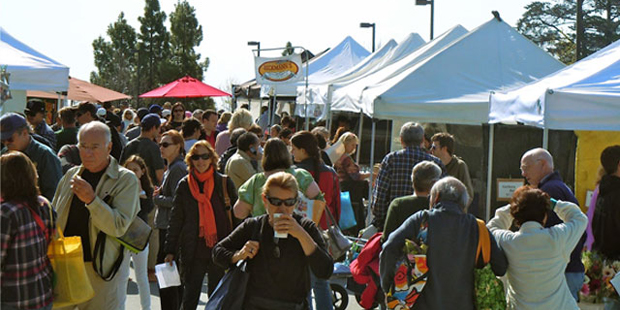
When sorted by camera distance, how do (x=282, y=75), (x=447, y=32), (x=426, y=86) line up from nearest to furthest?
(x=426, y=86) → (x=447, y=32) → (x=282, y=75)

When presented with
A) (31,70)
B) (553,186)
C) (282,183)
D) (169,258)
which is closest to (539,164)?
(553,186)

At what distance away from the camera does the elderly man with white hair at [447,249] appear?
4957 mm

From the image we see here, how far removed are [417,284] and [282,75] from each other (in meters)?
13.6

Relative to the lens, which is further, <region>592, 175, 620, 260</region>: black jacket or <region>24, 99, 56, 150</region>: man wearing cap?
<region>24, 99, 56, 150</region>: man wearing cap

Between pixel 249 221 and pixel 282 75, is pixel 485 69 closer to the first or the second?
pixel 282 75

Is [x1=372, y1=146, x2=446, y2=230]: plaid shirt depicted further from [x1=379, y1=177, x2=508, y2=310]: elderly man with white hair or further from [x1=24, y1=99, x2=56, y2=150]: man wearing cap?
[x1=24, y1=99, x2=56, y2=150]: man wearing cap

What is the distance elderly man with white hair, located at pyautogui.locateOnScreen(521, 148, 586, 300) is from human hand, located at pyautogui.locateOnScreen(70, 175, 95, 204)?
3.15m

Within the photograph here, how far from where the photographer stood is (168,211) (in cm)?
766

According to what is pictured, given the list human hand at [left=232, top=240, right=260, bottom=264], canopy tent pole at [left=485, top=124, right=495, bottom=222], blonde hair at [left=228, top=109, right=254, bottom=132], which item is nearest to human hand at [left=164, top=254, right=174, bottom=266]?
human hand at [left=232, top=240, right=260, bottom=264]

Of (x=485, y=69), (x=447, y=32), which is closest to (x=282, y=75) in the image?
(x=447, y=32)

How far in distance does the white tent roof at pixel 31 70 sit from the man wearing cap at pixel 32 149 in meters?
3.60

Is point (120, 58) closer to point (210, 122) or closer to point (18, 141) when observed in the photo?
point (210, 122)

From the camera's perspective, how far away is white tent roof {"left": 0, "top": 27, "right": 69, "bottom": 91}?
9.87 meters

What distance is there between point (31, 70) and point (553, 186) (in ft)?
21.7
